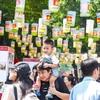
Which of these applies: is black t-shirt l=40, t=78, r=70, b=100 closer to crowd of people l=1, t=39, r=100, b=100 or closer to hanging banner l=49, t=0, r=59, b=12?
crowd of people l=1, t=39, r=100, b=100

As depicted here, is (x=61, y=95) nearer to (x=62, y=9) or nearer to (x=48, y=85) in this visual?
(x=48, y=85)

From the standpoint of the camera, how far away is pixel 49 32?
1253 inches

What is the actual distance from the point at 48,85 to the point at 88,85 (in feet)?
3.34

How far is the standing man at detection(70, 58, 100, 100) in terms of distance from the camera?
550cm

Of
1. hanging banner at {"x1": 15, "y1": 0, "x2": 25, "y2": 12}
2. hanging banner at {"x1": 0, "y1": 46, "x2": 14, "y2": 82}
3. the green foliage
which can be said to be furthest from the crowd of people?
the green foliage

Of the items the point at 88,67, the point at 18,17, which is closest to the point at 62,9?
the point at 18,17

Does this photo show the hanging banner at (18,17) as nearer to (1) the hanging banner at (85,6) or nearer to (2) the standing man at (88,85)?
(1) the hanging banner at (85,6)

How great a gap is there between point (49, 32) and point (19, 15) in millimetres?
9985

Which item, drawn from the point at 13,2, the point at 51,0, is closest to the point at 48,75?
the point at 51,0

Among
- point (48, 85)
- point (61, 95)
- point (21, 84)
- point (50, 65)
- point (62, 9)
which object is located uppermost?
point (62, 9)

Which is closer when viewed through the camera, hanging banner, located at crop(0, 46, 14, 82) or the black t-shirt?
the black t-shirt

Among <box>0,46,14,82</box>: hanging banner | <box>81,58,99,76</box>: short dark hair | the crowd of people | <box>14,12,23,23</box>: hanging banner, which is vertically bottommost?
<box>0,46,14,82</box>: hanging banner

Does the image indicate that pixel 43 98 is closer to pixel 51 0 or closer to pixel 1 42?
pixel 51 0

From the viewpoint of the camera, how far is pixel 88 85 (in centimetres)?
560
